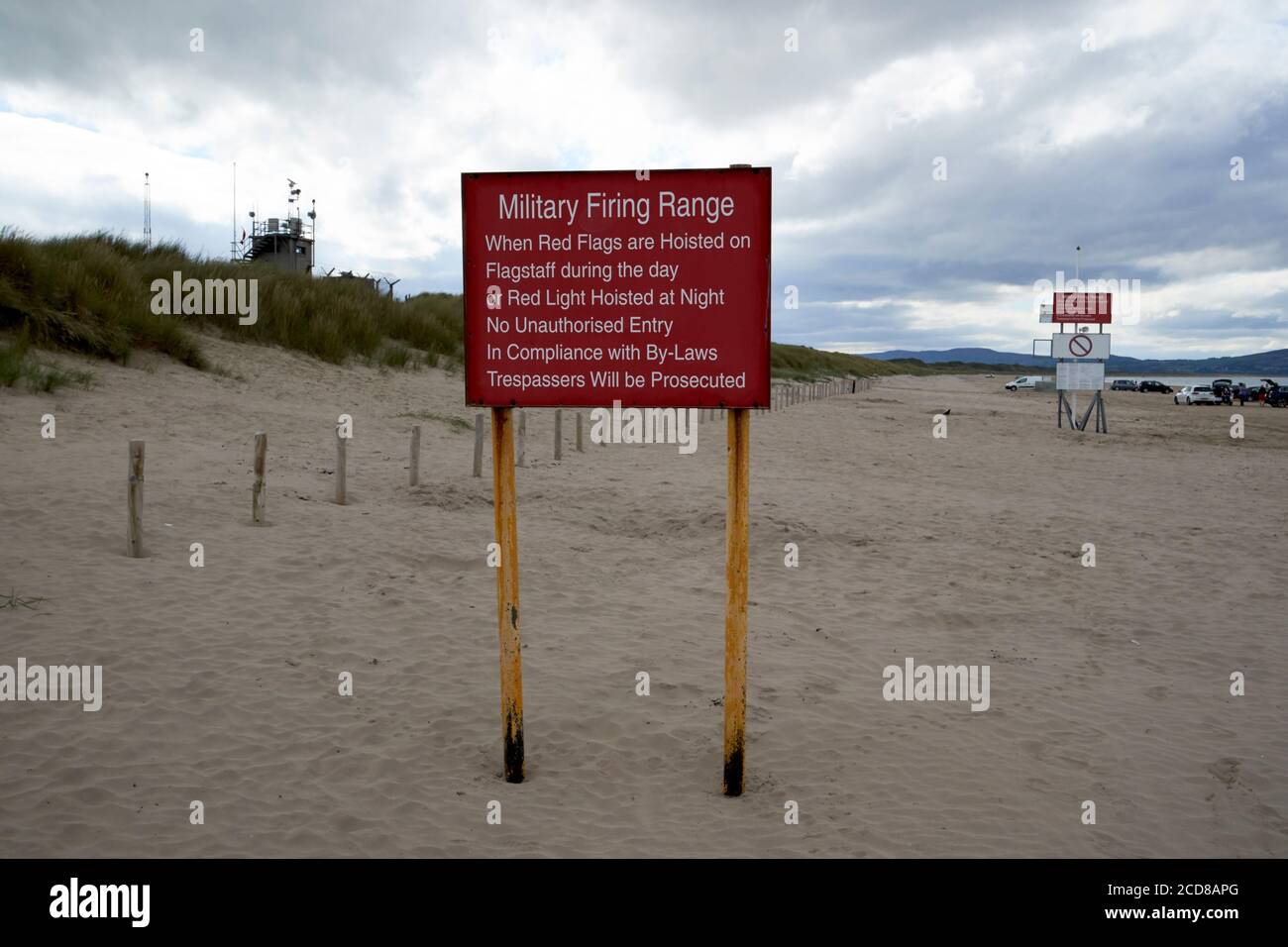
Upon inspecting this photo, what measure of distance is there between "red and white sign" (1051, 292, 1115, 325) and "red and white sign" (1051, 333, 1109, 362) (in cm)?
57

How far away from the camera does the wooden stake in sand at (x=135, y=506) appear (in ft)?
28.3

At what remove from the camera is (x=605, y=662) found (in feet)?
24.2

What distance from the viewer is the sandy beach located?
4.86m

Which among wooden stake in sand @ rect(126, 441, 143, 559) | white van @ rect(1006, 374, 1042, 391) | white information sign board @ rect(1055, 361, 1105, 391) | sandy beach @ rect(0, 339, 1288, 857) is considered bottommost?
sandy beach @ rect(0, 339, 1288, 857)

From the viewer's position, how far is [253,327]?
23.6 m

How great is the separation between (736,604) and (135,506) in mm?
6341

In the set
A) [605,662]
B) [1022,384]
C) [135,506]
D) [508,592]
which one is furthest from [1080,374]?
[1022,384]

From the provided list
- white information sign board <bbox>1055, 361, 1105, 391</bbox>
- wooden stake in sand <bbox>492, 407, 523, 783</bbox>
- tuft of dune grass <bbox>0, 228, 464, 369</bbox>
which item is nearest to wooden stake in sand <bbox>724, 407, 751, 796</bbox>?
wooden stake in sand <bbox>492, 407, 523, 783</bbox>

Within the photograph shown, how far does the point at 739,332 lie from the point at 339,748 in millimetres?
3394

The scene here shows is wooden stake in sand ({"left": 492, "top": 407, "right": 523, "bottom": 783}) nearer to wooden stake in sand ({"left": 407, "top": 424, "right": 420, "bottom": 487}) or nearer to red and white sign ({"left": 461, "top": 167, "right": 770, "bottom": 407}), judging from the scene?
red and white sign ({"left": 461, "top": 167, "right": 770, "bottom": 407})

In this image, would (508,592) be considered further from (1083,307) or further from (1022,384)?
(1022,384)

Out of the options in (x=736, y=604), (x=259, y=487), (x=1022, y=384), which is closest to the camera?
(x=736, y=604)
